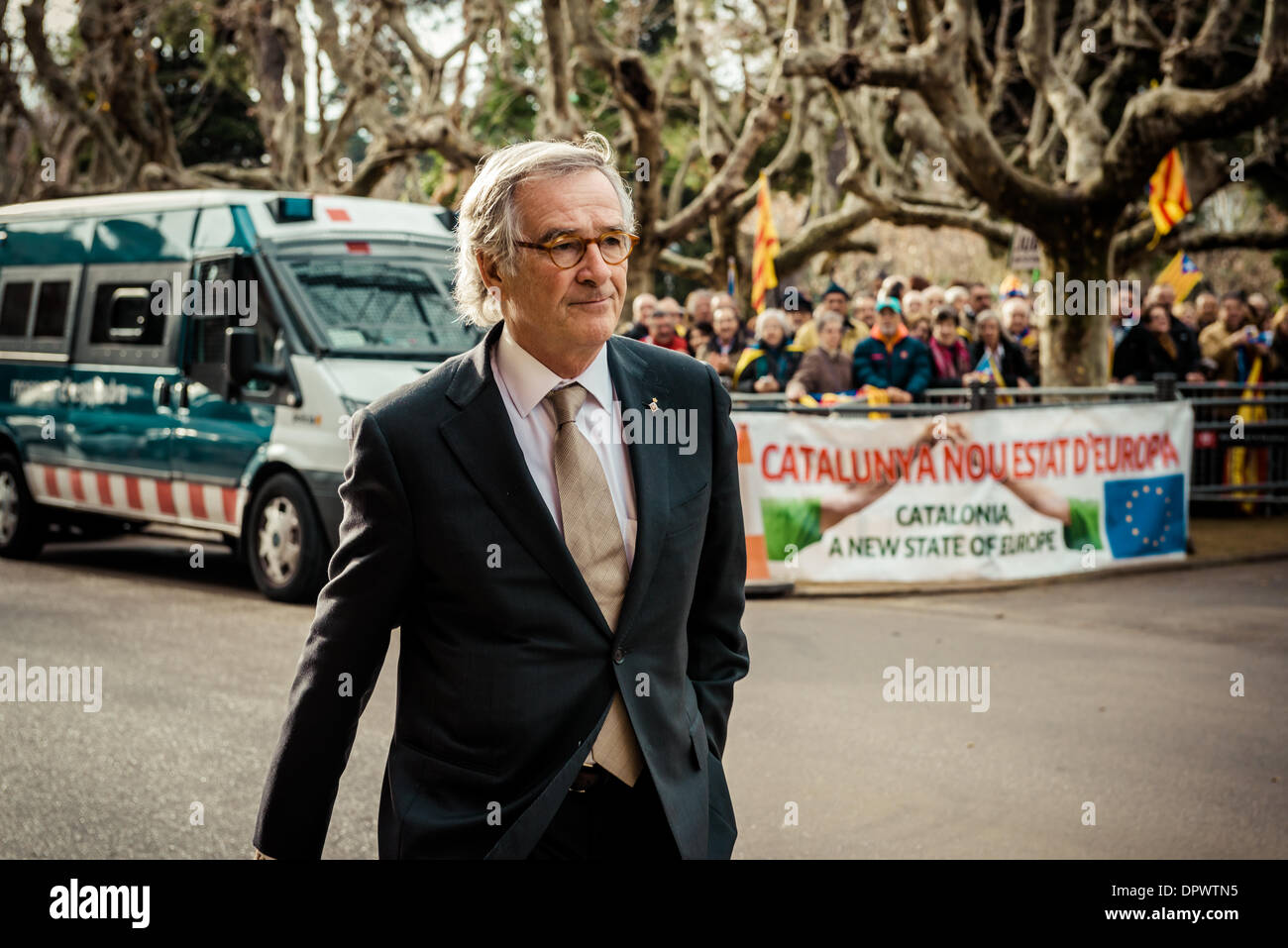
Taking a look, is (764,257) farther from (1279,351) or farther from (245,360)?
(245,360)

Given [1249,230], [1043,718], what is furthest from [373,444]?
[1249,230]

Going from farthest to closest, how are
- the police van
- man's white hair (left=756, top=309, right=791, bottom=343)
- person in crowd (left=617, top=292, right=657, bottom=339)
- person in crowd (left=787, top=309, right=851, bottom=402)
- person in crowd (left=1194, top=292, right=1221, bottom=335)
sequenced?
person in crowd (left=1194, top=292, right=1221, bottom=335) < person in crowd (left=617, top=292, right=657, bottom=339) < man's white hair (left=756, top=309, right=791, bottom=343) < person in crowd (left=787, top=309, right=851, bottom=402) < the police van

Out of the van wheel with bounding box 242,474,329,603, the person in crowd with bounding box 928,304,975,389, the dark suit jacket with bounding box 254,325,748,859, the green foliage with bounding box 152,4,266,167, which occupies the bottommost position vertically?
the van wheel with bounding box 242,474,329,603

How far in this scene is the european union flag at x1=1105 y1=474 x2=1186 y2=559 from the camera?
40.0 ft

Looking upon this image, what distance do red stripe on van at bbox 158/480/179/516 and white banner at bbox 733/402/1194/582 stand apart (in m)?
4.08

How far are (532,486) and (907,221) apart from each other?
23.5 m

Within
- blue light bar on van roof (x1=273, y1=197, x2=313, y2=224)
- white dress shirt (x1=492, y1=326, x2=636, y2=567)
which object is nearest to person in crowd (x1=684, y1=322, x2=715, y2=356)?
blue light bar on van roof (x1=273, y1=197, x2=313, y2=224)

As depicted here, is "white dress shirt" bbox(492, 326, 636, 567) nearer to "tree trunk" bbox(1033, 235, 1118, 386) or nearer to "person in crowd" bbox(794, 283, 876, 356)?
"person in crowd" bbox(794, 283, 876, 356)

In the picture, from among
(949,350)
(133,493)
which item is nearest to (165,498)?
(133,493)

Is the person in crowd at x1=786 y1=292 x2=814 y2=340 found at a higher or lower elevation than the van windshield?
→ lower

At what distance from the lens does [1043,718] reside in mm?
7336
